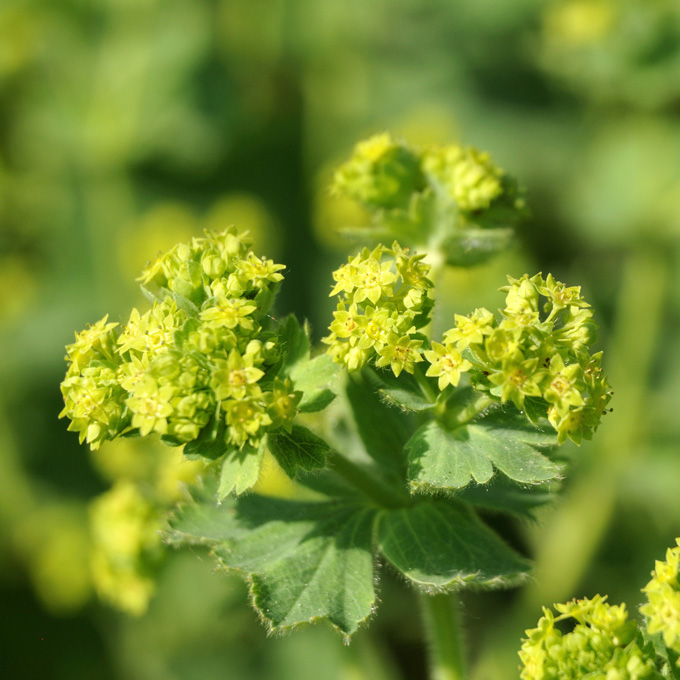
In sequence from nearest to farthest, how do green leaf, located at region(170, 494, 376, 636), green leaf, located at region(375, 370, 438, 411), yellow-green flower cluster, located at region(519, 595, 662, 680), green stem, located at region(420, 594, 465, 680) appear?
yellow-green flower cluster, located at region(519, 595, 662, 680) < green leaf, located at region(375, 370, 438, 411) < green leaf, located at region(170, 494, 376, 636) < green stem, located at region(420, 594, 465, 680)

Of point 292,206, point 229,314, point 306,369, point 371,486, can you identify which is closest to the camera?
point 229,314

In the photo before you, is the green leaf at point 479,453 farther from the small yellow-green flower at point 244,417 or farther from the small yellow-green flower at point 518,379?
the small yellow-green flower at point 244,417

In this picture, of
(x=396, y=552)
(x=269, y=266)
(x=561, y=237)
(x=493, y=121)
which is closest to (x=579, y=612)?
(x=396, y=552)

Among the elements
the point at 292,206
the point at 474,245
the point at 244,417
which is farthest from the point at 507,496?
the point at 292,206

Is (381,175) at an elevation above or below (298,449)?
above

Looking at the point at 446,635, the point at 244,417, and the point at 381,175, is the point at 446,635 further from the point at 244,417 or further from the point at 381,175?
the point at 381,175

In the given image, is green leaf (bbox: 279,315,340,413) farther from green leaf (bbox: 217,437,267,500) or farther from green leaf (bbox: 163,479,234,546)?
green leaf (bbox: 163,479,234,546)

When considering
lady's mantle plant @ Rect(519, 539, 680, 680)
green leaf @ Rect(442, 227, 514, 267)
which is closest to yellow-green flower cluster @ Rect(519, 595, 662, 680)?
lady's mantle plant @ Rect(519, 539, 680, 680)
